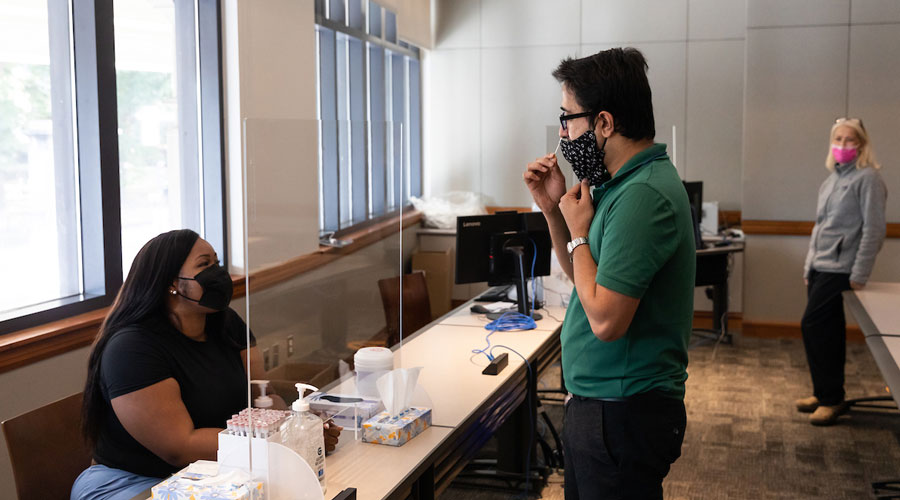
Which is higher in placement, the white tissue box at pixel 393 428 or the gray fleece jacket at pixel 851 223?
the gray fleece jacket at pixel 851 223

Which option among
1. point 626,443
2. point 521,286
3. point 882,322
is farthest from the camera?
point 521,286

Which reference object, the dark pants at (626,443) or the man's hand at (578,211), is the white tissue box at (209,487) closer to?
the dark pants at (626,443)

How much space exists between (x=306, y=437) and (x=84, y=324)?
186 centimetres

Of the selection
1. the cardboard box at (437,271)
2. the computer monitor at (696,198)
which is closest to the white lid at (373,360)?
the computer monitor at (696,198)

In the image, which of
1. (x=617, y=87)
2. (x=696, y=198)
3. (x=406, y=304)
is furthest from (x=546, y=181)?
(x=696, y=198)

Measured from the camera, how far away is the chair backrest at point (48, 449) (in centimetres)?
212

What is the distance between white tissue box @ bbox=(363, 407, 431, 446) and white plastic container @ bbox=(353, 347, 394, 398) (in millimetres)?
79

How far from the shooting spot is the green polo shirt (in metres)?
1.66

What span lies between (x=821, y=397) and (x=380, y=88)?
4.17 meters

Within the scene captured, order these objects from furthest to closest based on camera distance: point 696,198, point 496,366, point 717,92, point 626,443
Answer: point 717,92 < point 696,198 < point 496,366 < point 626,443

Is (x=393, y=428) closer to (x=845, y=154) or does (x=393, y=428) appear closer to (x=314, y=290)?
(x=314, y=290)

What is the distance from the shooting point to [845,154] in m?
4.54

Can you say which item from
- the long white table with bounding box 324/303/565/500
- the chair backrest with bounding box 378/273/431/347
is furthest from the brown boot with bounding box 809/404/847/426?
the chair backrest with bounding box 378/273/431/347

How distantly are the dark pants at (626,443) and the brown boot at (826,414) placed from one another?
319 cm
